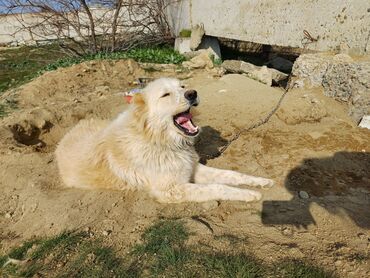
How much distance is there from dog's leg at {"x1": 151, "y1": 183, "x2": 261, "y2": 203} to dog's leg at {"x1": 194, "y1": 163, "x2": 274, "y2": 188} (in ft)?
0.96

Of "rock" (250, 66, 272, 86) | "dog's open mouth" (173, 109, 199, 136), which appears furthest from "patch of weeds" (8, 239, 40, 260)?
"rock" (250, 66, 272, 86)

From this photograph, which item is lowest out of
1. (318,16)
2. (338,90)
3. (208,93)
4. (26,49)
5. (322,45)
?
(26,49)

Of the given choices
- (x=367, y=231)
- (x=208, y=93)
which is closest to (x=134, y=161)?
(x=367, y=231)

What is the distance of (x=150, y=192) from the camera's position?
379 cm

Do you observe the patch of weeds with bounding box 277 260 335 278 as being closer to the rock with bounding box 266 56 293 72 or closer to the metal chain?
the metal chain

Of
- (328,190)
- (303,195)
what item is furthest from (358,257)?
(328,190)

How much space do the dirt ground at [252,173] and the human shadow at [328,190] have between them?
0.01 meters

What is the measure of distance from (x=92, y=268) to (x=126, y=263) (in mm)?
268

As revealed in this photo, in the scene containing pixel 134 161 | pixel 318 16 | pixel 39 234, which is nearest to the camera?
pixel 39 234

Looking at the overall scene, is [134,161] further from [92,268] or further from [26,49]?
[26,49]

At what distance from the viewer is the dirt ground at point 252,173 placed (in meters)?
2.84

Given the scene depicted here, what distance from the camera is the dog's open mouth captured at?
3.70 m

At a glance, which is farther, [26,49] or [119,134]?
[26,49]

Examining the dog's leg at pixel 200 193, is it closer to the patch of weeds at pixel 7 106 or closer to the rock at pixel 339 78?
the rock at pixel 339 78
